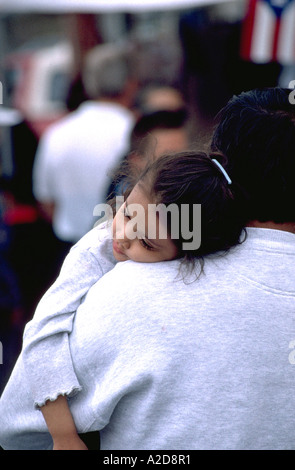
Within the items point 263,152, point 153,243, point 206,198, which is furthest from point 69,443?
point 263,152

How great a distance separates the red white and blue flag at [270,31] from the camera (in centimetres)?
341

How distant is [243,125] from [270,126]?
0.06 m

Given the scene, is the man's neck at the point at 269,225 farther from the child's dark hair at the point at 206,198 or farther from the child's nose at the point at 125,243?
the child's nose at the point at 125,243

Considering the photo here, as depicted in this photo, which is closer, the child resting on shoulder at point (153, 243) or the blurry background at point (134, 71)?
the child resting on shoulder at point (153, 243)

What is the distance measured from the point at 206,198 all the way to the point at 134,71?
381 cm

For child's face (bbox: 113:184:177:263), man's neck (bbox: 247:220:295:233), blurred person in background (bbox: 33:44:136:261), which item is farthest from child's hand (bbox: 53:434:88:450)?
blurred person in background (bbox: 33:44:136:261)

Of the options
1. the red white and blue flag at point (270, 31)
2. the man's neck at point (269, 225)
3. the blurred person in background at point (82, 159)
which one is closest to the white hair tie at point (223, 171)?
the man's neck at point (269, 225)

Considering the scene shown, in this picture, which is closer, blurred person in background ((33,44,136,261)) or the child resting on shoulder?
the child resting on shoulder

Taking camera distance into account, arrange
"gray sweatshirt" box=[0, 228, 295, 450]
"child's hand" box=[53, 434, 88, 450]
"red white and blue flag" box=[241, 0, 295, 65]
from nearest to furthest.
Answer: "gray sweatshirt" box=[0, 228, 295, 450] < "child's hand" box=[53, 434, 88, 450] < "red white and blue flag" box=[241, 0, 295, 65]

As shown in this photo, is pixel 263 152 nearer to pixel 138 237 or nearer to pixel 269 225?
pixel 269 225

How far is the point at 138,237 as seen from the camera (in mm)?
1342

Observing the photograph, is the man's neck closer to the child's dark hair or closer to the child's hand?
the child's dark hair

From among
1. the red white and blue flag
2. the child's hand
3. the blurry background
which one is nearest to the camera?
the child's hand

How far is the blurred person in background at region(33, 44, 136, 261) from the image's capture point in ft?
13.1
